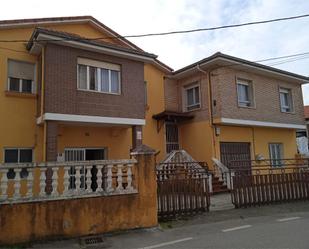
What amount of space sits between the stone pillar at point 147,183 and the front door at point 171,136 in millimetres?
9111

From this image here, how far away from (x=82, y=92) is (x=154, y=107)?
18.8ft

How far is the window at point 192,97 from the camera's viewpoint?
59.0ft

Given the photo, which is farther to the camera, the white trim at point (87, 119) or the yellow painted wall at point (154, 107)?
the yellow painted wall at point (154, 107)

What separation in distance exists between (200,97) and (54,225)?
1195 cm

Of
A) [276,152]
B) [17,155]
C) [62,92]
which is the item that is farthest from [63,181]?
[276,152]

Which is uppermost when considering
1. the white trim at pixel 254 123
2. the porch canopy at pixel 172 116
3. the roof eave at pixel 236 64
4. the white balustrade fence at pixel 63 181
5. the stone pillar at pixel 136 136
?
the roof eave at pixel 236 64

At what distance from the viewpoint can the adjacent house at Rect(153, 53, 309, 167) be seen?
16703mm

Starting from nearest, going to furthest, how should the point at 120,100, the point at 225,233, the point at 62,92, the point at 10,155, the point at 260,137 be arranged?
the point at 225,233 → the point at 62,92 → the point at 10,155 → the point at 120,100 → the point at 260,137

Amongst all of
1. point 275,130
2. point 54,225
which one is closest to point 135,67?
point 54,225

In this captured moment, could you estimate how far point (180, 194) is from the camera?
9.61 metres

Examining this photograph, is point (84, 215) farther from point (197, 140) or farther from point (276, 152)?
point (276, 152)

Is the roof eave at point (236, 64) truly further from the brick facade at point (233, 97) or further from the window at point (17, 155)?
the window at point (17, 155)

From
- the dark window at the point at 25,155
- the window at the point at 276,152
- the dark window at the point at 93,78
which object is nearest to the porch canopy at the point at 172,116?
the dark window at the point at 93,78

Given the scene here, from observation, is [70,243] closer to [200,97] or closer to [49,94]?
[49,94]
